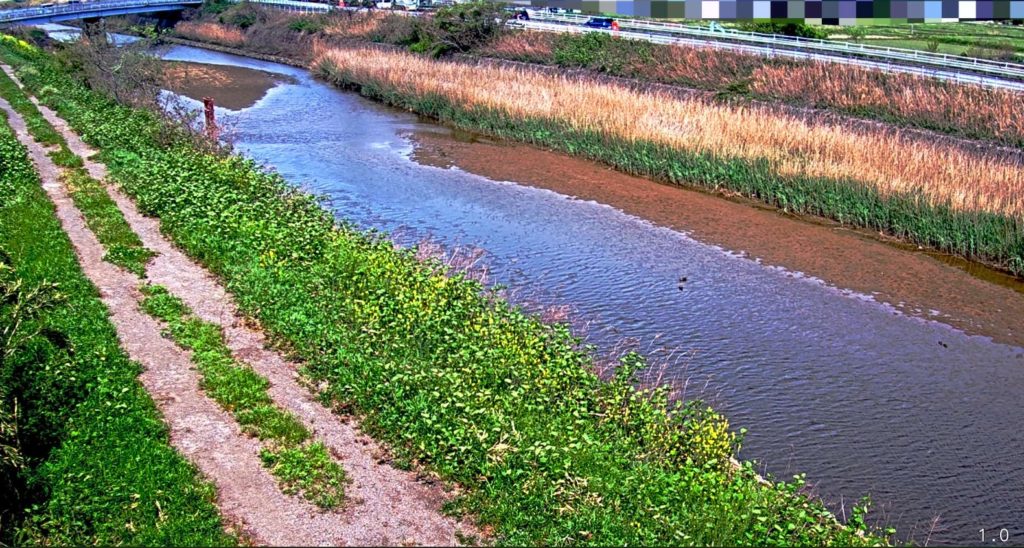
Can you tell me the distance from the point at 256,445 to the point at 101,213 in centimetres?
832

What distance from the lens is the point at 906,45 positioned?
44656 millimetres

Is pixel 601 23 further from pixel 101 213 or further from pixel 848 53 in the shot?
pixel 101 213

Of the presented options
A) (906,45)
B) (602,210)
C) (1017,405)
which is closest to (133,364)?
(1017,405)

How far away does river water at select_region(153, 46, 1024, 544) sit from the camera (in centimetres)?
1038

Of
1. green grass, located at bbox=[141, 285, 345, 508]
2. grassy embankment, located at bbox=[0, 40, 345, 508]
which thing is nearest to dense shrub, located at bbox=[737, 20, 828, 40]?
grassy embankment, located at bbox=[0, 40, 345, 508]

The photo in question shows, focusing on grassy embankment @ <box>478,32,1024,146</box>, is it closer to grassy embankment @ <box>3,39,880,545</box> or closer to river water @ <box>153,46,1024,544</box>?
river water @ <box>153,46,1024,544</box>

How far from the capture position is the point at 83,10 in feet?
218

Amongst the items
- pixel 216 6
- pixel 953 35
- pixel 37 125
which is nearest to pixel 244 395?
pixel 37 125

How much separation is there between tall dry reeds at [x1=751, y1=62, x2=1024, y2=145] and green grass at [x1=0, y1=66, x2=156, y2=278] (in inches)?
791

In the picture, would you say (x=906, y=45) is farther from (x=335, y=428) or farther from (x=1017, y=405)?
(x=335, y=428)

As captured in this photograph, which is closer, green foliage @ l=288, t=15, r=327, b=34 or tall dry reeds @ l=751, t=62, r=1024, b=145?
tall dry reeds @ l=751, t=62, r=1024, b=145

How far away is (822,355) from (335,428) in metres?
7.44

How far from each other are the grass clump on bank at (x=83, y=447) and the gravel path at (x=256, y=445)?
22 cm

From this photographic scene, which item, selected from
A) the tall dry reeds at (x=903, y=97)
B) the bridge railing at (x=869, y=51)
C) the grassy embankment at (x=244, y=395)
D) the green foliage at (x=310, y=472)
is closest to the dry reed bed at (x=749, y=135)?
the tall dry reeds at (x=903, y=97)
